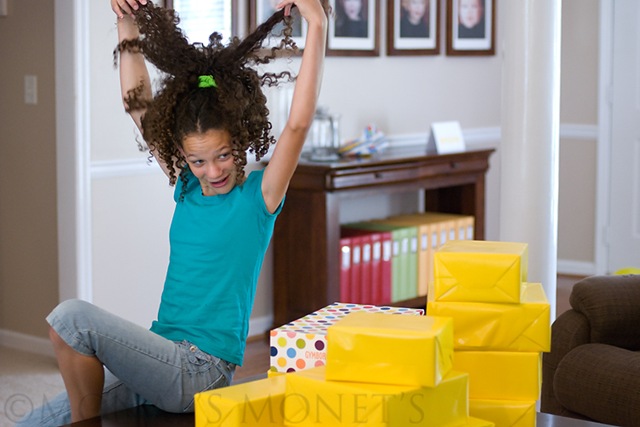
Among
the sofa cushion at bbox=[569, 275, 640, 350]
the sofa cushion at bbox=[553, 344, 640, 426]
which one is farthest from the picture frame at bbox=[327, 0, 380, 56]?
the sofa cushion at bbox=[553, 344, 640, 426]

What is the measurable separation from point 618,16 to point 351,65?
6.05ft

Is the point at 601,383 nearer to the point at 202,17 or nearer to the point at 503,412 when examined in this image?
the point at 503,412

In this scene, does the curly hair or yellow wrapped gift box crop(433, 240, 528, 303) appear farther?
the curly hair

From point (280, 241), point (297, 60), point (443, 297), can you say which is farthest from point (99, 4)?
point (443, 297)

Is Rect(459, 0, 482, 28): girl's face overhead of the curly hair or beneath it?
overhead

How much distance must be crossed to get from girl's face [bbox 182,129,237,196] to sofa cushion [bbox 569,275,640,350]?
4.46 ft

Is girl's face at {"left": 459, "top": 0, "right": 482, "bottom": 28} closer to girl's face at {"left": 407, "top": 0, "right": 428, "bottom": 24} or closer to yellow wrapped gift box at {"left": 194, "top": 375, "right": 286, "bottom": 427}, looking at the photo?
girl's face at {"left": 407, "top": 0, "right": 428, "bottom": 24}

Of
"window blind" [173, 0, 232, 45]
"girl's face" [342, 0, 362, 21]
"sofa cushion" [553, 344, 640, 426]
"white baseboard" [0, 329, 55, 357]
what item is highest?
"girl's face" [342, 0, 362, 21]

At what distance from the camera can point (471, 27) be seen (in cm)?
579

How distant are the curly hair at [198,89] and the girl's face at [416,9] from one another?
3.22m

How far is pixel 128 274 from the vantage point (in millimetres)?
4297

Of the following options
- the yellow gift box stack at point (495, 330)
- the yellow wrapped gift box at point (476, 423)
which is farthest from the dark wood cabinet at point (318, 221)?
the yellow wrapped gift box at point (476, 423)

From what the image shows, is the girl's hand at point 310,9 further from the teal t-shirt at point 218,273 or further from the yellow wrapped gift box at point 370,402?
the yellow wrapped gift box at point 370,402

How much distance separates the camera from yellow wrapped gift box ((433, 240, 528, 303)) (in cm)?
193
